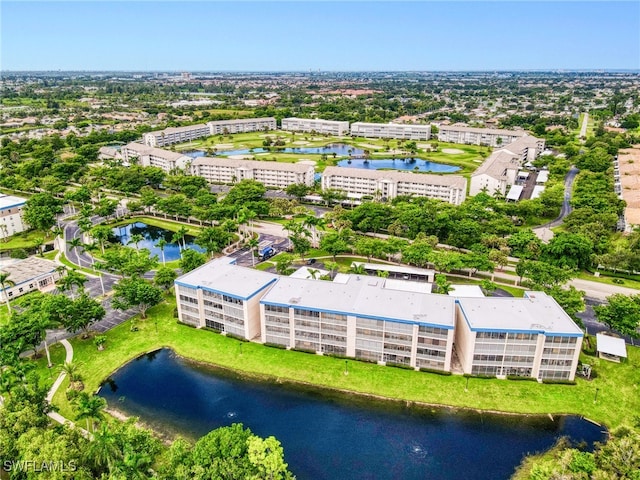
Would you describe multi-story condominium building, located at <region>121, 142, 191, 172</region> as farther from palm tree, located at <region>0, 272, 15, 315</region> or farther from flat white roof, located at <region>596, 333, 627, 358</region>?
flat white roof, located at <region>596, 333, 627, 358</region>

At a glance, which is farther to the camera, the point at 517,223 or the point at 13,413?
the point at 517,223

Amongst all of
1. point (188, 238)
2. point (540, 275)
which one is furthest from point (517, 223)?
point (188, 238)

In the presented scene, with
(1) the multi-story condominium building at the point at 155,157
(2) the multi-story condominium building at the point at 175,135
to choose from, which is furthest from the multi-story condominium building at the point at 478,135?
(1) the multi-story condominium building at the point at 155,157

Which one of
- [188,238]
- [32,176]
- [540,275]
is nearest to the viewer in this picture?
[540,275]

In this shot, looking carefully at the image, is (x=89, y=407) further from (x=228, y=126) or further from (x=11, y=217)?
(x=228, y=126)

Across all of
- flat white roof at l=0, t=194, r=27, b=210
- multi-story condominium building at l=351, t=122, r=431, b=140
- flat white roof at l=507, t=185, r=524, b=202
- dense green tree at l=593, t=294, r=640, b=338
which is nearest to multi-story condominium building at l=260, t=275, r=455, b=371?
dense green tree at l=593, t=294, r=640, b=338

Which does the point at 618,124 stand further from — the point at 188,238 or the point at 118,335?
A: the point at 118,335

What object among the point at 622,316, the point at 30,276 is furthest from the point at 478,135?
the point at 30,276
